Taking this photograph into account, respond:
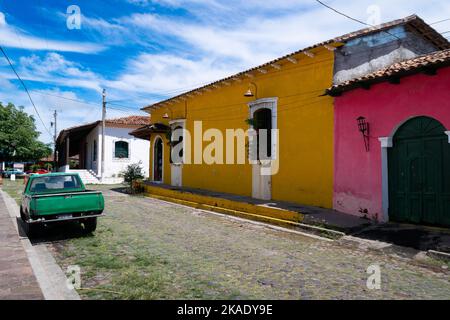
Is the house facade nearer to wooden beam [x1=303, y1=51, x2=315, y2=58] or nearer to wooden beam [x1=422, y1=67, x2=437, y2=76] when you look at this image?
wooden beam [x1=303, y1=51, x2=315, y2=58]

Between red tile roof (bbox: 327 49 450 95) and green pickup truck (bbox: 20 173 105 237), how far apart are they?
22.1ft

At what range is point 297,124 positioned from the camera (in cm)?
1136

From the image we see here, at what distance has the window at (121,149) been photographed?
2700cm

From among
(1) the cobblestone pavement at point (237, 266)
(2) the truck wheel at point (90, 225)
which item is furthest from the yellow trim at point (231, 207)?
(2) the truck wheel at point (90, 225)

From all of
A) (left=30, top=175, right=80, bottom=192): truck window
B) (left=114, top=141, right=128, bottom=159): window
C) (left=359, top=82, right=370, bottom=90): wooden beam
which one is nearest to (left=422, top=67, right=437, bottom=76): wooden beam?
(left=359, top=82, right=370, bottom=90): wooden beam

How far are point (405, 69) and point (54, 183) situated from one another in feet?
28.2

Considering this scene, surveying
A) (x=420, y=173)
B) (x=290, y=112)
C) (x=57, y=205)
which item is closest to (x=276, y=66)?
(x=290, y=112)

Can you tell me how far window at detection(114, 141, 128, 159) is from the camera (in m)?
27.0

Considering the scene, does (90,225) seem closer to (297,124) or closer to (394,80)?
(297,124)
